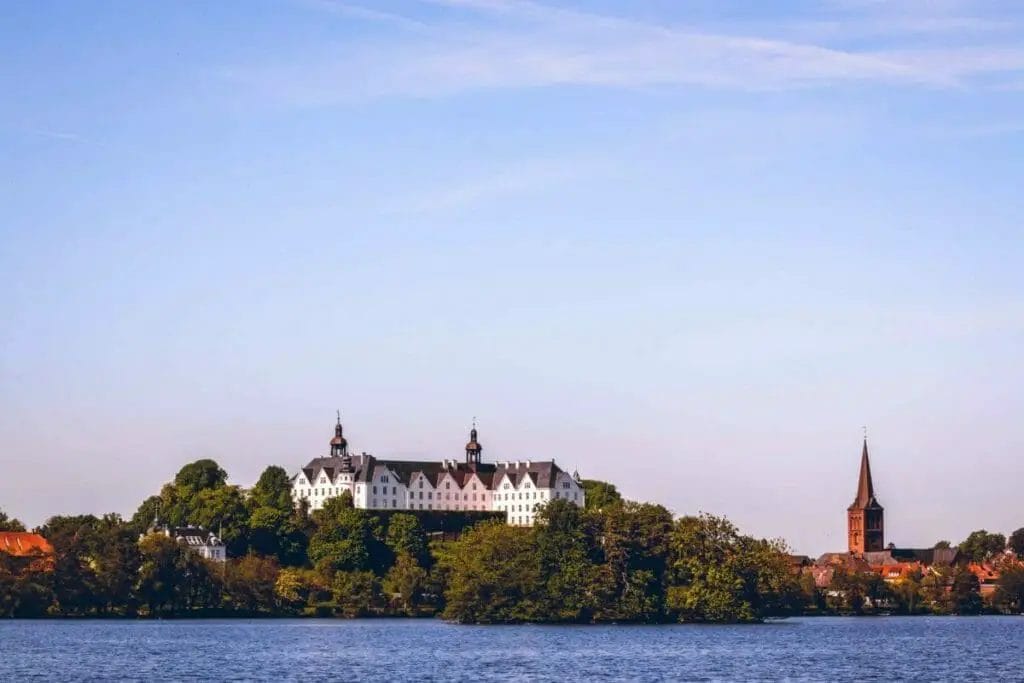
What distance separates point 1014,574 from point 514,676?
11659 cm

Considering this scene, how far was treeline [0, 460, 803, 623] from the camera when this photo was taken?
120 m

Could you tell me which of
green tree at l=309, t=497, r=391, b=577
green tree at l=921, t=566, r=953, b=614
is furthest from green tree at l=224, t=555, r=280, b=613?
green tree at l=921, t=566, r=953, b=614

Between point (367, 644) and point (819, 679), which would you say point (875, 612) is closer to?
point (367, 644)

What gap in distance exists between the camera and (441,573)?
15388cm

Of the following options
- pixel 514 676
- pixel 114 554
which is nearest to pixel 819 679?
pixel 514 676

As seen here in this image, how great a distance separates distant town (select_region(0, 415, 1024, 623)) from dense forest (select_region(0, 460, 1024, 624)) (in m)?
0.14

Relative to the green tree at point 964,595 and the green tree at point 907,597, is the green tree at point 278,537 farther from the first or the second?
the green tree at point 964,595

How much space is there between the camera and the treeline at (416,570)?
120 meters

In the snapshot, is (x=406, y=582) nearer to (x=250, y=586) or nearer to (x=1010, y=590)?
(x=250, y=586)

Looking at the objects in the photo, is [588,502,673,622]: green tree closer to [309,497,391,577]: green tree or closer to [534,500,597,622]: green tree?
[534,500,597,622]: green tree

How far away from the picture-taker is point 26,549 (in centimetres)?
14550

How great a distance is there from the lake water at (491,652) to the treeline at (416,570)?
2.53 meters

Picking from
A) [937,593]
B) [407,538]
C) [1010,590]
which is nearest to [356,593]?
[407,538]

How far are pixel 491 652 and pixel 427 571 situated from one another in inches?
2957
